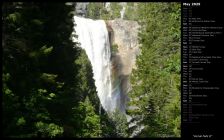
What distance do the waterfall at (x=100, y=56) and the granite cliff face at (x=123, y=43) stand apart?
1147 mm

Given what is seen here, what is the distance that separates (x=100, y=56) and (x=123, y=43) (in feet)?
17.7

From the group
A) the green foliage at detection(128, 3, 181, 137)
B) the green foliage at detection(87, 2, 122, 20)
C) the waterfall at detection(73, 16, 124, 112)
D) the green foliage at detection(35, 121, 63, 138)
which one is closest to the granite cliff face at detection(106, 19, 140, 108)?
the waterfall at detection(73, 16, 124, 112)

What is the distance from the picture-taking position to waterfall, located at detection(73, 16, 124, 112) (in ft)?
269

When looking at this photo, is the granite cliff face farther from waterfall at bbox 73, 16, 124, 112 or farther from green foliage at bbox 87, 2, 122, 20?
green foliage at bbox 87, 2, 122, 20

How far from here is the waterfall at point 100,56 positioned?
8203 cm

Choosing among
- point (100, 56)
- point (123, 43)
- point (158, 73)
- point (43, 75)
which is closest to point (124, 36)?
point (123, 43)

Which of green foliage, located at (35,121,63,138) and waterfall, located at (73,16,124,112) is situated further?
waterfall, located at (73,16,124,112)

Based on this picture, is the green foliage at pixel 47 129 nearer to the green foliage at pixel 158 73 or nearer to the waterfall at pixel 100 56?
the green foliage at pixel 158 73

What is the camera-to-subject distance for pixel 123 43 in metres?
90.1

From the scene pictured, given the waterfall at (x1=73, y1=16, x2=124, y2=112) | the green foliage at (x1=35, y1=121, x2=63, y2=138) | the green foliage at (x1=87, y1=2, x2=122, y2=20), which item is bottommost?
the waterfall at (x1=73, y1=16, x2=124, y2=112)

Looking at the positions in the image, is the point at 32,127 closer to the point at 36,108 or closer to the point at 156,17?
the point at 36,108

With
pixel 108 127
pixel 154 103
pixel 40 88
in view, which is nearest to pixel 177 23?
pixel 154 103

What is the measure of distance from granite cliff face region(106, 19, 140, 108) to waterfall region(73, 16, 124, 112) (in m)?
1.15

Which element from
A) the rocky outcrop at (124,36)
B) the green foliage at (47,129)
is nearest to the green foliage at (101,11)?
the rocky outcrop at (124,36)
